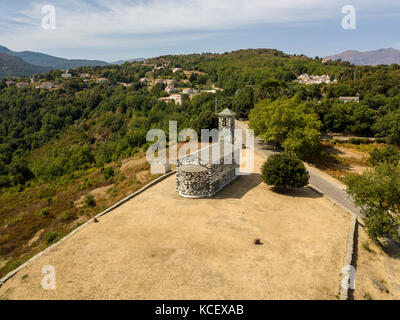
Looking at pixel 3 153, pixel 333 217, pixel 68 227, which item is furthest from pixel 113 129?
pixel 333 217

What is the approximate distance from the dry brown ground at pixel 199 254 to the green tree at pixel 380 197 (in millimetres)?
2179

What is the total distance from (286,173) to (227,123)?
10.1 m

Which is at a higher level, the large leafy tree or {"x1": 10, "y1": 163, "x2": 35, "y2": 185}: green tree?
the large leafy tree

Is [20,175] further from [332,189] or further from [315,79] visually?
[315,79]

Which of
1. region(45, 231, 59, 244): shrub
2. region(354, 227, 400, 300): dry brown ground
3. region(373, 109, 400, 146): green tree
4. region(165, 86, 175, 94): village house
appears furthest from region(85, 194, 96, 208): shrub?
region(165, 86, 175, 94): village house

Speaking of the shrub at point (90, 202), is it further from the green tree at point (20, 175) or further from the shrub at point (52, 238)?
the green tree at point (20, 175)

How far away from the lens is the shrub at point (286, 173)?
26281mm

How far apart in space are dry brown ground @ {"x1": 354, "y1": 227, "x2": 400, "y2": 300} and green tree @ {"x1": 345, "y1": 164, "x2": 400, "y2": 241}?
104cm

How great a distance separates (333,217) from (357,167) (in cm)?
2693

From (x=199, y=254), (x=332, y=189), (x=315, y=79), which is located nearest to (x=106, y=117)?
(x=332, y=189)

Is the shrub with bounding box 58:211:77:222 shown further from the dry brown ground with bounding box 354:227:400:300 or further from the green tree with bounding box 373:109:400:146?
the green tree with bounding box 373:109:400:146

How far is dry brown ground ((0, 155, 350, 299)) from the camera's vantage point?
13.3 metres

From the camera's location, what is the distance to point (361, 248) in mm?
18969

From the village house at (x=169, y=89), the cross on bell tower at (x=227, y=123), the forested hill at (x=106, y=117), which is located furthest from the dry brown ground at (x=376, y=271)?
the village house at (x=169, y=89)
